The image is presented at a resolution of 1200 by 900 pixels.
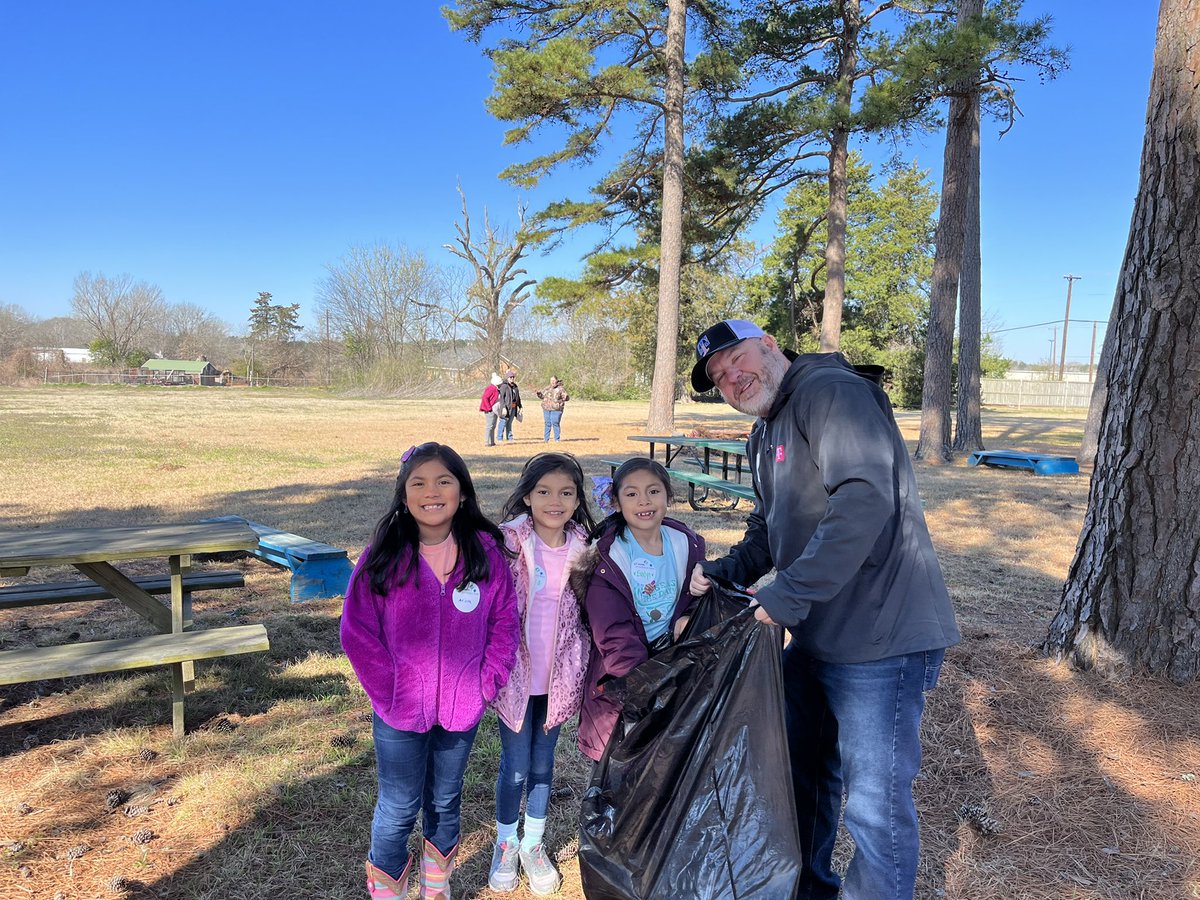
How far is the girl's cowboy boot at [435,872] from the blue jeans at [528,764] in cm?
Answer: 22

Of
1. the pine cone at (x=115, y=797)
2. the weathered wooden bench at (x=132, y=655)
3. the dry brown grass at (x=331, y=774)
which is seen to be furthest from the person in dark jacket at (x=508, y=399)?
the pine cone at (x=115, y=797)

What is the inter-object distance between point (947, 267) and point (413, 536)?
43.0 ft

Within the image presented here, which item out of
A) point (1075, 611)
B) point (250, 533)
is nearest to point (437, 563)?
point (250, 533)

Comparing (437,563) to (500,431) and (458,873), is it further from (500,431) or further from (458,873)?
(500,431)

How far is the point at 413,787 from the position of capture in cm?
212

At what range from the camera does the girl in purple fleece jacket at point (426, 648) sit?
2.08 metres

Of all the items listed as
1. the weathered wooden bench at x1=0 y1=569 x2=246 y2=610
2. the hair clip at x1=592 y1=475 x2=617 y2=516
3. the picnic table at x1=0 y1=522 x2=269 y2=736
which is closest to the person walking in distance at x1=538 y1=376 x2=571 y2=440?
the weathered wooden bench at x1=0 y1=569 x2=246 y2=610

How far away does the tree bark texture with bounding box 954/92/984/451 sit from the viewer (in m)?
15.0

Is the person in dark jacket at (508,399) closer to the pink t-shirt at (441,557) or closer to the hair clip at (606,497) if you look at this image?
the hair clip at (606,497)

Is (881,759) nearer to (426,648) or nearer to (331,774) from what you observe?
(426,648)

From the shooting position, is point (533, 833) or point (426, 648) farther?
point (533, 833)

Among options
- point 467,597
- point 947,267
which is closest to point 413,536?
point 467,597

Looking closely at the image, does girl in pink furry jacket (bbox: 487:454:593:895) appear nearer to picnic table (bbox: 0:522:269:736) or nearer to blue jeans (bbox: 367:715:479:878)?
blue jeans (bbox: 367:715:479:878)

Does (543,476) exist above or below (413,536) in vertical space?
above
